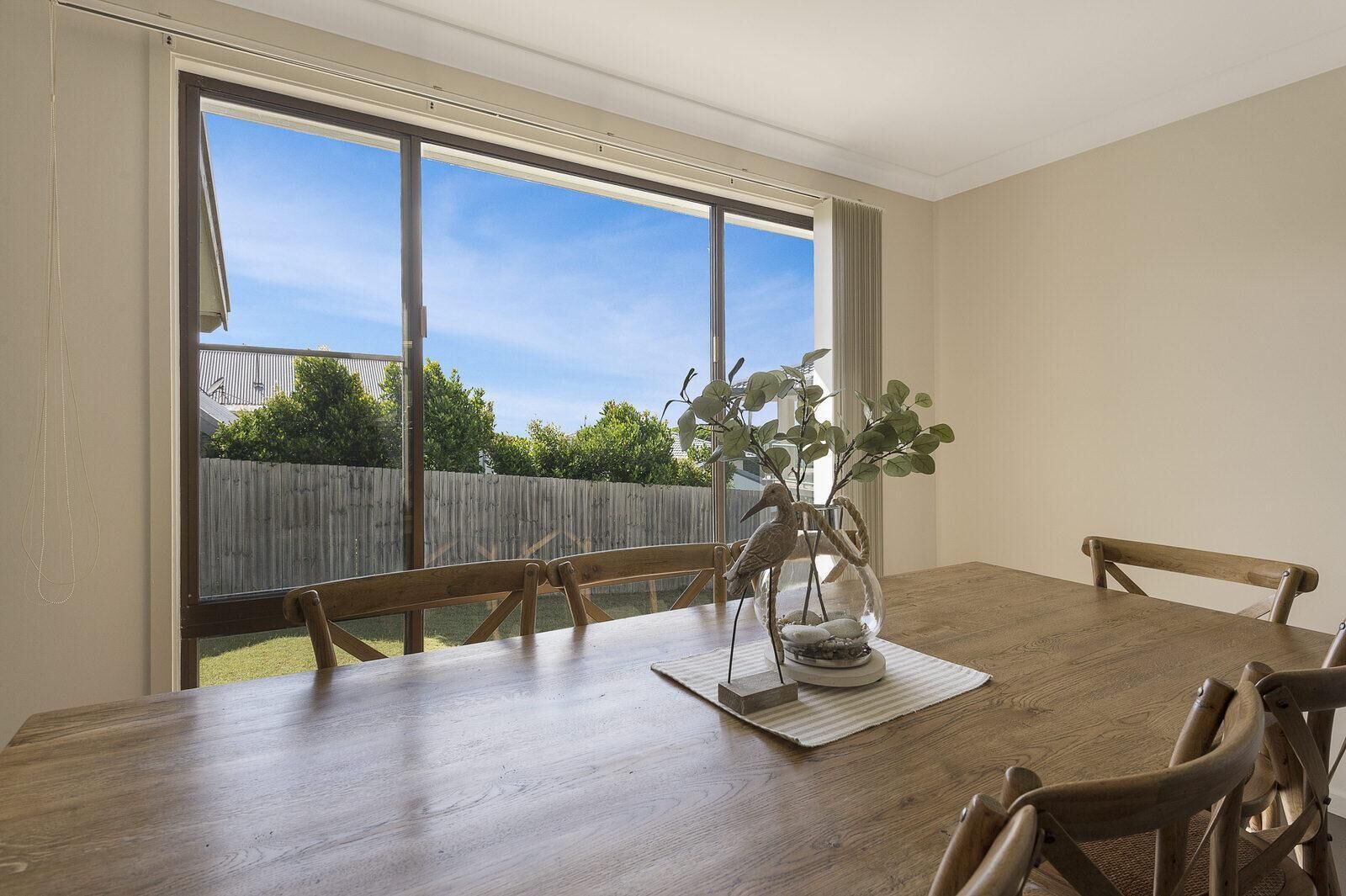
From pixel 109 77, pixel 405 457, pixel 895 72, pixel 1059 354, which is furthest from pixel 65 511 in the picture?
pixel 1059 354

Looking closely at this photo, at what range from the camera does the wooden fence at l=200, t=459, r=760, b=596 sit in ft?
A: 7.43

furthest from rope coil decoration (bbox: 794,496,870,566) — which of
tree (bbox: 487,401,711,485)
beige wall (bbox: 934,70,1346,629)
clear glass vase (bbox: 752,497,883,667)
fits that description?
beige wall (bbox: 934,70,1346,629)

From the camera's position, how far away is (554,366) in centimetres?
303

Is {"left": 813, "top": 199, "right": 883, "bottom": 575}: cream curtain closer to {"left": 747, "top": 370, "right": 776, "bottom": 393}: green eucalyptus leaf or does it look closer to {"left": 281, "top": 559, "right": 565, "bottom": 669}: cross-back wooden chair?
{"left": 281, "top": 559, "right": 565, "bottom": 669}: cross-back wooden chair

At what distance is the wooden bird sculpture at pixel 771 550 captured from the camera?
108 cm

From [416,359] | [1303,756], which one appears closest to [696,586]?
[1303,756]

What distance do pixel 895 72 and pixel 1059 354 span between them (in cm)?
157

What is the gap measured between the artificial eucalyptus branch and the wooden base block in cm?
31

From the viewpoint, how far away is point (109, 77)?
6.61 ft

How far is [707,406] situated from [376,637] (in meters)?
1.97

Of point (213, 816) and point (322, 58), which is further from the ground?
point (322, 58)

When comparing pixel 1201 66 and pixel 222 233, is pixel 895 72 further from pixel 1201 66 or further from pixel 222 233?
pixel 222 233

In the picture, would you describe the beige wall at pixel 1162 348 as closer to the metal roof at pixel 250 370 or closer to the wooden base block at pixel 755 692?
the wooden base block at pixel 755 692

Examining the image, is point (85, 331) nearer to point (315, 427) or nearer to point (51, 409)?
point (51, 409)
